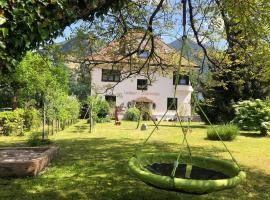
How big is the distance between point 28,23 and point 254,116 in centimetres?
1851

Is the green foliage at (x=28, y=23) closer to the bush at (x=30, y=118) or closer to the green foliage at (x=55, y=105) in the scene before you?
the green foliage at (x=55, y=105)

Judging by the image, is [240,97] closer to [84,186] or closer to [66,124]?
[66,124]

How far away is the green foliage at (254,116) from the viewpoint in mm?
21359

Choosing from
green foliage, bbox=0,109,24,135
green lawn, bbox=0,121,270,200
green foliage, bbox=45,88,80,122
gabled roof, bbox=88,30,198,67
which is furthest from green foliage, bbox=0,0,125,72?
green foliage, bbox=0,109,24,135

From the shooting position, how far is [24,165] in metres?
9.44

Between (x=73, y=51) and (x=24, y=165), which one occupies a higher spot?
(x=73, y=51)

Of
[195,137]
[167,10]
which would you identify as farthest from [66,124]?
[167,10]

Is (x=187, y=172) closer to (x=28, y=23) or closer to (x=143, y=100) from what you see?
(x=28, y=23)

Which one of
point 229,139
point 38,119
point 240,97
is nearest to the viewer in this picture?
point 229,139

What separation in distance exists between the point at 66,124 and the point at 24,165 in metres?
16.0

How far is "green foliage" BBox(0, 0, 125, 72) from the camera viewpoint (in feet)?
16.0

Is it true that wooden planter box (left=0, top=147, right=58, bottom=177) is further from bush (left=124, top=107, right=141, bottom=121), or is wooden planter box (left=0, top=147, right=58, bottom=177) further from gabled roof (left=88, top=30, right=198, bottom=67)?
bush (left=124, top=107, right=141, bottom=121)

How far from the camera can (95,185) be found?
29.1 ft

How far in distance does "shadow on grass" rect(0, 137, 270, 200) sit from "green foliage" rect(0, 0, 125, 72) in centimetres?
348
